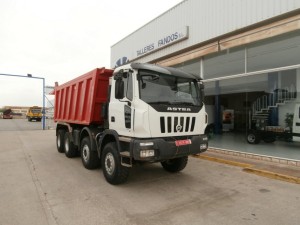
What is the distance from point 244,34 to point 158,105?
5.37 m

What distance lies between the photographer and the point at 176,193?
5078 mm

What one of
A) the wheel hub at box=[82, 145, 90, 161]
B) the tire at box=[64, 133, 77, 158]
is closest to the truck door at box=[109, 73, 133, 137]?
the wheel hub at box=[82, 145, 90, 161]

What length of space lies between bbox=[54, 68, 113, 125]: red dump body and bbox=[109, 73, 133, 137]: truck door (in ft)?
3.83

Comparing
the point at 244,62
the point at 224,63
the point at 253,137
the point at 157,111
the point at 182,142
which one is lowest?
the point at 253,137

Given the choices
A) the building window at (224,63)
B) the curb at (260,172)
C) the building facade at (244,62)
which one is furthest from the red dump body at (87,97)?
the building window at (224,63)

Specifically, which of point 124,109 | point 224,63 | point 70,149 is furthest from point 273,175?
point 70,149

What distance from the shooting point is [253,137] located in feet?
32.0

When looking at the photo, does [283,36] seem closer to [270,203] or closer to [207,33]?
[207,33]

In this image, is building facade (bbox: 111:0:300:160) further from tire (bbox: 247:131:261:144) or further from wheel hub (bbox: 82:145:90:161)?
wheel hub (bbox: 82:145:90:161)

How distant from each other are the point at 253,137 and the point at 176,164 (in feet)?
15.4

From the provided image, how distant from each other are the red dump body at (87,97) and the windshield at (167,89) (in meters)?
1.89

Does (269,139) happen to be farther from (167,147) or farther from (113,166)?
(113,166)

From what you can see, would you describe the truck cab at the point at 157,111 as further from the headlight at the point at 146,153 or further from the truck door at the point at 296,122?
the truck door at the point at 296,122

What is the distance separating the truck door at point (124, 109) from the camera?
16.5 feet
